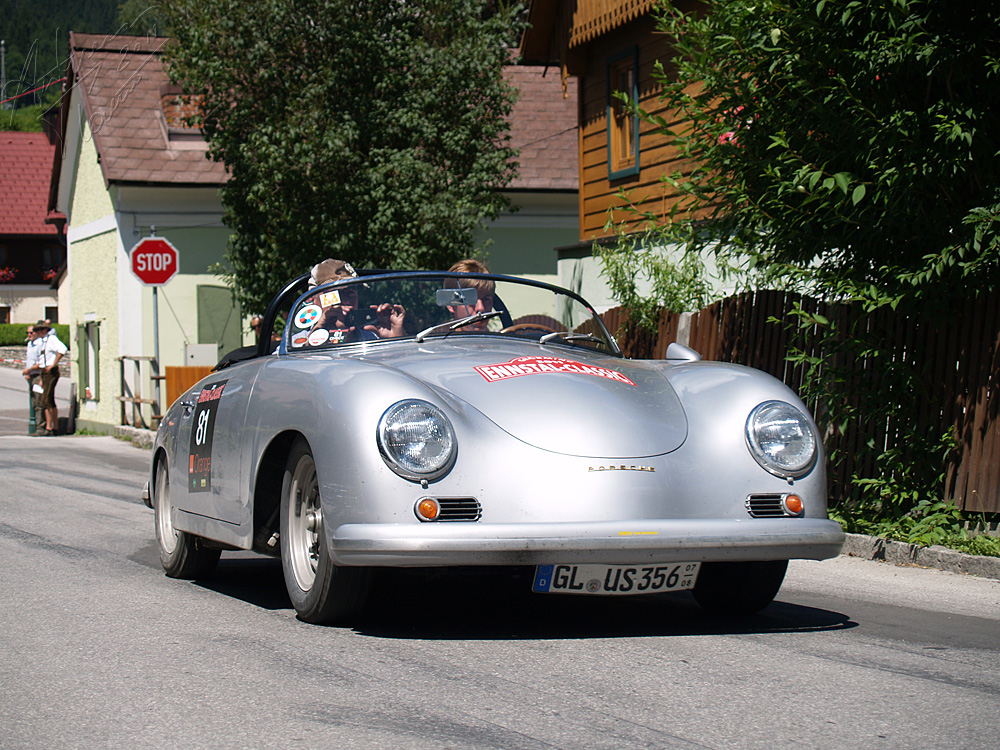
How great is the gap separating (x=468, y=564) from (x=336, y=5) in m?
13.1

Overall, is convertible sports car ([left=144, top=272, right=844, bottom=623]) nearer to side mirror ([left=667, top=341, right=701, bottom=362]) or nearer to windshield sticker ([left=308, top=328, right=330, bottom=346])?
windshield sticker ([left=308, top=328, right=330, bottom=346])

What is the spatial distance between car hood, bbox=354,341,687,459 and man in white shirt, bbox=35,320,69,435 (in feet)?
57.4

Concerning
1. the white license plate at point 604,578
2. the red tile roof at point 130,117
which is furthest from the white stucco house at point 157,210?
the white license plate at point 604,578

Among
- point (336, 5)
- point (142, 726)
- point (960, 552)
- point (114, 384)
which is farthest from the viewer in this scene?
point (114, 384)

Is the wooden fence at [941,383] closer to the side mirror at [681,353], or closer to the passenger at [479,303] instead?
the side mirror at [681,353]

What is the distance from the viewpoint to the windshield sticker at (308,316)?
19.5 feet

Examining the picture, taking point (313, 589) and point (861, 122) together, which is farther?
point (861, 122)

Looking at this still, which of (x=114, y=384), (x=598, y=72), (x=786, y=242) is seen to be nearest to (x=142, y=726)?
(x=786, y=242)

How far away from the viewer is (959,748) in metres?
3.40

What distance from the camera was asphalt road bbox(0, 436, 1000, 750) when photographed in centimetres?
357

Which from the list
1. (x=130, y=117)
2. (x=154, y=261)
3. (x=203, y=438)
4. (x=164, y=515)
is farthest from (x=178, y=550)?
(x=130, y=117)

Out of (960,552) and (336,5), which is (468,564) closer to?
(960,552)

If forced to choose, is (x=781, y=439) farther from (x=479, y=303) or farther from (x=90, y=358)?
(x=90, y=358)

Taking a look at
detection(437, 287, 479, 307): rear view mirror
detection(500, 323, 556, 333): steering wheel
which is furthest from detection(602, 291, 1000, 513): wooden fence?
detection(437, 287, 479, 307): rear view mirror
